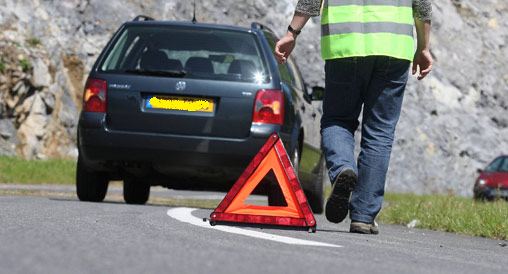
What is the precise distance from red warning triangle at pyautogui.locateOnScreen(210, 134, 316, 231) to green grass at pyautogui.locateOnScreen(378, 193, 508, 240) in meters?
2.01

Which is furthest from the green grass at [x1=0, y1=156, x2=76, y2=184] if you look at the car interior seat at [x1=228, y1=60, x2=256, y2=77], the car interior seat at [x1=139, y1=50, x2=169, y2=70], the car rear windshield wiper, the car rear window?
the car interior seat at [x1=228, y1=60, x2=256, y2=77]

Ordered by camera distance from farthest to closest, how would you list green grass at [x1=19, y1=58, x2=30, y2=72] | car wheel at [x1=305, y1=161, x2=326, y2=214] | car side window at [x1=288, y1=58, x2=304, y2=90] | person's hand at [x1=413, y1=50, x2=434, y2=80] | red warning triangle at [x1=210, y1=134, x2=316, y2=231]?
green grass at [x1=19, y1=58, x2=30, y2=72], car wheel at [x1=305, y1=161, x2=326, y2=214], car side window at [x1=288, y1=58, x2=304, y2=90], person's hand at [x1=413, y1=50, x2=434, y2=80], red warning triangle at [x1=210, y1=134, x2=316, y2=231]

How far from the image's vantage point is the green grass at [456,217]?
841cm

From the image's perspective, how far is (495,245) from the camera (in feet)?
24.1

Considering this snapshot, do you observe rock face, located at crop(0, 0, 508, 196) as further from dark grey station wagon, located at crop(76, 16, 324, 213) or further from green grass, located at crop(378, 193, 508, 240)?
green grass, located at crop(378, 193, 508, 240)

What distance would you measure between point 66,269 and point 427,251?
2550 millimetres

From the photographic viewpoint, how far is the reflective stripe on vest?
7.30 meters

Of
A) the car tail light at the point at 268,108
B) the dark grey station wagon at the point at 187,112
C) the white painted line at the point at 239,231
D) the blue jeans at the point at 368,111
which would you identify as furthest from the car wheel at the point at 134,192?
the blue jeans at the point at 368,111

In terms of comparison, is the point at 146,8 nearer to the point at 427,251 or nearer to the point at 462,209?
the point at 462,209

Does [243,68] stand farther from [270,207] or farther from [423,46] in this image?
[270,207]

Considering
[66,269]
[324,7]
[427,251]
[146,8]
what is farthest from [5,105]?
[66,269]

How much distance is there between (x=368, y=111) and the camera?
24.6ft

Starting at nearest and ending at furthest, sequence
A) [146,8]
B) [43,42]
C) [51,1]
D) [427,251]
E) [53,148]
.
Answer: [427,251], [53,148], [43,42], [51,1], [146,8]

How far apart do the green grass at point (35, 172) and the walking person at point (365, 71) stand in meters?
8.98
